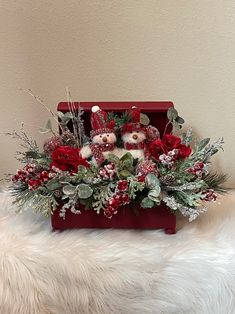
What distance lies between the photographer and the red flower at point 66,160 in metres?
0.85

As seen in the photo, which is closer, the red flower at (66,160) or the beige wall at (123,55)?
the red flower at (66,160)

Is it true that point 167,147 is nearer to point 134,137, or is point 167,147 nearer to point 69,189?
point 134,137

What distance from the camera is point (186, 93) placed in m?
1.03

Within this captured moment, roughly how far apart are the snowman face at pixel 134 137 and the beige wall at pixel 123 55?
0.20m

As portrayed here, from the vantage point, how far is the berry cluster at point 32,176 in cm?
85

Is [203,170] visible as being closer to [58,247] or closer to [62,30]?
[58,247]

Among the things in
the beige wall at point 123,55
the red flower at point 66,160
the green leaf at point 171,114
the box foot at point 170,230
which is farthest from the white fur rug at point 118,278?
the beige wall at point 123,55

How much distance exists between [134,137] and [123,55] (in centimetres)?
24

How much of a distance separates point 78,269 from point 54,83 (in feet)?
1.48

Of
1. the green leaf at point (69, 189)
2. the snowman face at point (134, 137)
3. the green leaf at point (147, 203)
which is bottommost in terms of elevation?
the green leaf at point (147, 203)

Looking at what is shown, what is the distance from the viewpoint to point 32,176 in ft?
2.86

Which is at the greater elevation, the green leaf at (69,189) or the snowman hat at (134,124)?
the snowman hat at (134,124)

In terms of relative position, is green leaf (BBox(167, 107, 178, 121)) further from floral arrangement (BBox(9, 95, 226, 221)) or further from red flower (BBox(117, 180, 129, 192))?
red flower (BBox(117, 180, 129, 192))

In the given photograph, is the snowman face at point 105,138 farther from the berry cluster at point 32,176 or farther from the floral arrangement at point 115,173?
the berry cluster at point 32,176
